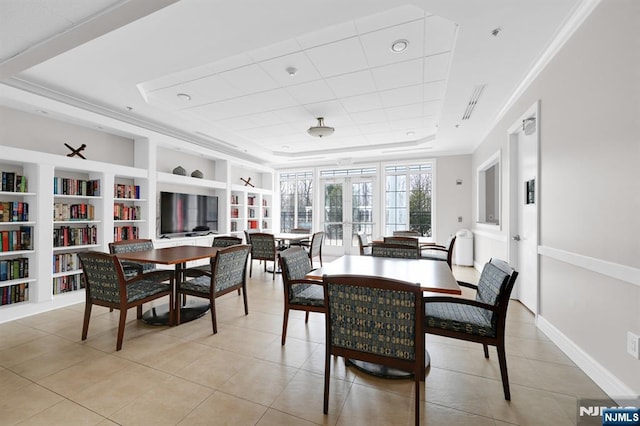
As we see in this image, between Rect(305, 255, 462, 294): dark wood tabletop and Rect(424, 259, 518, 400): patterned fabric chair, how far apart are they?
0.10m

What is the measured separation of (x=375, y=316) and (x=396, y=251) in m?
2.00

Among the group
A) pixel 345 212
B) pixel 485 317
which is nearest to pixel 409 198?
pixel 345 212

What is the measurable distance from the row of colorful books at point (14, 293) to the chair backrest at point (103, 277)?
163 centimetres

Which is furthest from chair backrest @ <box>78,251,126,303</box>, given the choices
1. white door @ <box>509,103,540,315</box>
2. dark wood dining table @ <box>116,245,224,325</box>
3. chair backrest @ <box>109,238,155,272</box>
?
white door @ <box>509,103,540,315</box>

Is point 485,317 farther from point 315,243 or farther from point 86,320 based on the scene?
point 315,243

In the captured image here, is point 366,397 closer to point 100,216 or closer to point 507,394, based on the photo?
point 507,394

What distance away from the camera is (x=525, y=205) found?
348 cm

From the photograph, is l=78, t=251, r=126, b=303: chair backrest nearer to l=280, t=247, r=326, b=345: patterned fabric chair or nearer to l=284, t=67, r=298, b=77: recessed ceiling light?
l=280, t=247, r=326, b=345: patterned fabric chair

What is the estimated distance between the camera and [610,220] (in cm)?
185

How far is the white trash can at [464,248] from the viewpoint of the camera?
624 cm

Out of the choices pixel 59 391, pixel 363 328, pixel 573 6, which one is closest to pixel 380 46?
pixel 573 6

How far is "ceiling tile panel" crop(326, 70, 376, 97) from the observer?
3266 millimetres

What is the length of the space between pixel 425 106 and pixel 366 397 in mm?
3948

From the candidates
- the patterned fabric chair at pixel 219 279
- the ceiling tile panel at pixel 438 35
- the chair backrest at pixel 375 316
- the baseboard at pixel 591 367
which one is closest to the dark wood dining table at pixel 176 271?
the patterned fabric chair at pixel 219 279
